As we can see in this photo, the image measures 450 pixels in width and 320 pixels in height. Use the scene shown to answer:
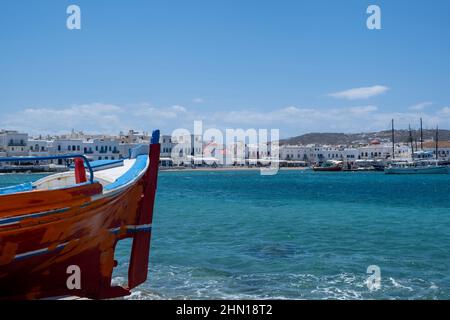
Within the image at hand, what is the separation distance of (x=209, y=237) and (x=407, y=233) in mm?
8505

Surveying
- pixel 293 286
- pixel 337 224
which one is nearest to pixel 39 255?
pixel 293 286

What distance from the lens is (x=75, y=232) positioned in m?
7.64

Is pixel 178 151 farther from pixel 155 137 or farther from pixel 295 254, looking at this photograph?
pixel 155 137

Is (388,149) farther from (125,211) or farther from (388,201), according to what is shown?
(125,211)

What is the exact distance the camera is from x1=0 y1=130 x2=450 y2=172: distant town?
89312 mm

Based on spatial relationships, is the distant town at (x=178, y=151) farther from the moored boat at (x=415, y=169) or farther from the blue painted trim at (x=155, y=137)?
the blue painted trim at (x=155, y=137)

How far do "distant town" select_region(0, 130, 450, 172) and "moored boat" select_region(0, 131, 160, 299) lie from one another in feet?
237

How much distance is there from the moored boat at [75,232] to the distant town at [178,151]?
72222 millimetres

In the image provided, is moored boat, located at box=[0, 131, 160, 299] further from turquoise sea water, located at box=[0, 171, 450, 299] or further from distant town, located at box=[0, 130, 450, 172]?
distant town, located at box=[0, 130, 450, 172]

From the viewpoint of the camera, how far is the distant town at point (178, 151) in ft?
293

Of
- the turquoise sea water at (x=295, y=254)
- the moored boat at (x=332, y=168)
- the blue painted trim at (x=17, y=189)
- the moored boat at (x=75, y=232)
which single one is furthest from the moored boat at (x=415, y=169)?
the blue painted trim at (x=17, y=189)

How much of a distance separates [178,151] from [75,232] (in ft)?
357

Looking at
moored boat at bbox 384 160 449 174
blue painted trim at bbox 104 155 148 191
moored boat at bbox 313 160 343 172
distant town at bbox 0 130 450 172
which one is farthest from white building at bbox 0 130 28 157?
blue painted trim at bbox 104 155 148 191
